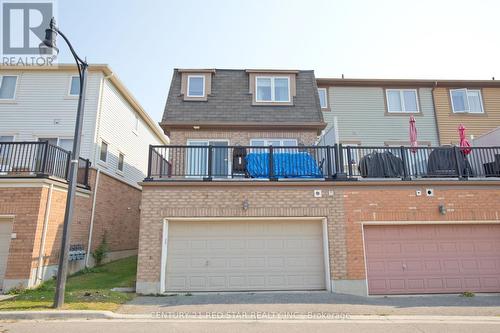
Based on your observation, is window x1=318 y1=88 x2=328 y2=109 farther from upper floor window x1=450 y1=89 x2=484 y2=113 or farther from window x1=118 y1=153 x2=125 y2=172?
window x1=118 y1=153 x2=125 y2=172

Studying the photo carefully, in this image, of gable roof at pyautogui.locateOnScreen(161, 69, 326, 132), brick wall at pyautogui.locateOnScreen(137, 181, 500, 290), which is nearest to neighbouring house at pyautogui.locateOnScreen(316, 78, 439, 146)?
gable roof at pyautogui.locateOnScreen(161, 69, 326, 132)

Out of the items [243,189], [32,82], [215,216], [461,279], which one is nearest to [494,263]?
[461,279]

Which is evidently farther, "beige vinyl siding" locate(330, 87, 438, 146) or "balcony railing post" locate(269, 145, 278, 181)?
"beige vinyl siding" locate(330, 87, 438, 146)

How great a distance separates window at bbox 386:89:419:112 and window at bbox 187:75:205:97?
9.83 meters

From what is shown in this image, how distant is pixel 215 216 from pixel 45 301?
15.7ft

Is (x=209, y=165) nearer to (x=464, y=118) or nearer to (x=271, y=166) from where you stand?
(x=271, y=166)

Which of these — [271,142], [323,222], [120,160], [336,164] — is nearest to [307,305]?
[323,222]

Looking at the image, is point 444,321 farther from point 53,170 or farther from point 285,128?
point 53,170

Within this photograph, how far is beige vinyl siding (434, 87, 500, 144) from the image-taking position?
52.4 ft

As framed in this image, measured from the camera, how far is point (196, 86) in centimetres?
1387

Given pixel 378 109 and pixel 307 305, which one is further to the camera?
pixel 378 109

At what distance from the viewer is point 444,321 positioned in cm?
674

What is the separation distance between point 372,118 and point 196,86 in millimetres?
9209

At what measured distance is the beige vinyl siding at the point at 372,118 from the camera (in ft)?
51.9
